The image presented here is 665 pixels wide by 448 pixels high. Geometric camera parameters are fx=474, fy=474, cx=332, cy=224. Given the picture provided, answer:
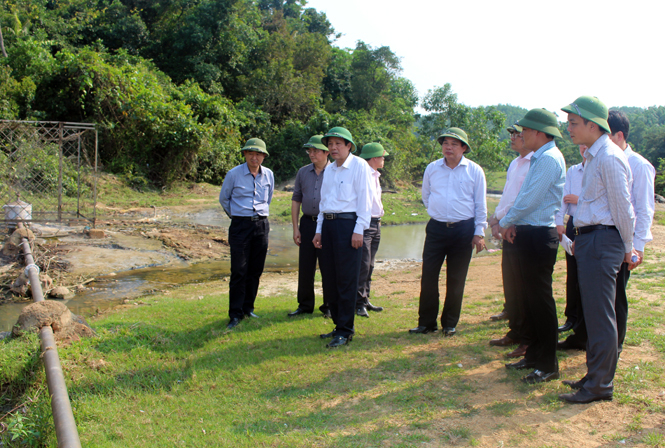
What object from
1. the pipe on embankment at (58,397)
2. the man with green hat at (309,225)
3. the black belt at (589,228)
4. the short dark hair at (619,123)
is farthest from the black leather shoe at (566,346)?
the pipe on embankment at (58,397)

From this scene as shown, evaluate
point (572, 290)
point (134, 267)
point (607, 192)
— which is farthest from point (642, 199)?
point (134, 267)

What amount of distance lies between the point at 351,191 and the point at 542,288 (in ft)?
6.43

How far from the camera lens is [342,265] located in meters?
4.73

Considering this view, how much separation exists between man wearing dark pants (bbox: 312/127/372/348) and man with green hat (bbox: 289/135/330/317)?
41.6 inches

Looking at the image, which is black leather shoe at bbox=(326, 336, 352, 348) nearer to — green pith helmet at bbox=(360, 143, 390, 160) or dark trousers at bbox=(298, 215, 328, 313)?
dark trousers at bbox=(298, 215, 328, 313)

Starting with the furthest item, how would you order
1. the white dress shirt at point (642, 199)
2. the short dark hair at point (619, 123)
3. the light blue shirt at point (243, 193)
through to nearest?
the light blue shirt at point (243, 193) < the short dark hair at point (619, 123) < the white dress shirt at point (642, 199)

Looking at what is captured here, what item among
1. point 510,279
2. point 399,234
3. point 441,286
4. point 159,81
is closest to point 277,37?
point 159,81

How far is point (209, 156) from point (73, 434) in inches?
838

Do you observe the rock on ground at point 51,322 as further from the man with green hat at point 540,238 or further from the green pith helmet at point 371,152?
the man with green hat at point 540,238

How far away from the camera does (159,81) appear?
2656 centimetres

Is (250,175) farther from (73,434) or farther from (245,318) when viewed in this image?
(73,434)

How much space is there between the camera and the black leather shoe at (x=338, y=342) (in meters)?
4.69

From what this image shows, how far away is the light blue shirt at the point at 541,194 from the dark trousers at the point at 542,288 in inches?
3.6

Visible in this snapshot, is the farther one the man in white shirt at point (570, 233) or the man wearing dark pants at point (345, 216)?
the man in white shirt at point (570, 233)
